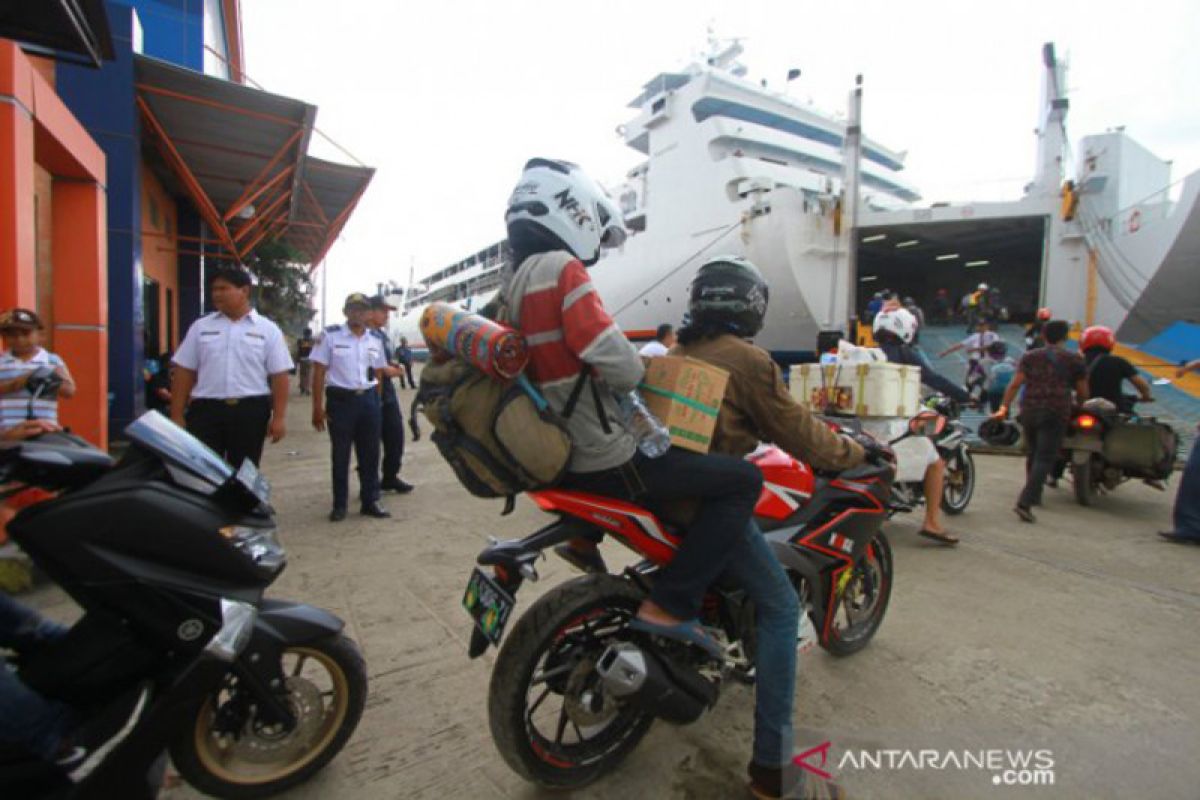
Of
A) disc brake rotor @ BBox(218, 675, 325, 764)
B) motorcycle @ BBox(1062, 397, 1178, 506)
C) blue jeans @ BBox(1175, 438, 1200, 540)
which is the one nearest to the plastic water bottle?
disc brake rotor @ BBox(218, 675, 325, 764)

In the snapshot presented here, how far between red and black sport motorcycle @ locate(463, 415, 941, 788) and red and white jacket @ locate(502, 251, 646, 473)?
19 cm

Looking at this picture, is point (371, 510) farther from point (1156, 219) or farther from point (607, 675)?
point (1156, 219)

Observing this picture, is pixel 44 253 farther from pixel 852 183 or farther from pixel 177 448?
pixel 852 183

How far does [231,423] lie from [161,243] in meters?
9.70

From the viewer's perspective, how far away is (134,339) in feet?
23.8

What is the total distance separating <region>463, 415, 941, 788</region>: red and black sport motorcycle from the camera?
1757 mm

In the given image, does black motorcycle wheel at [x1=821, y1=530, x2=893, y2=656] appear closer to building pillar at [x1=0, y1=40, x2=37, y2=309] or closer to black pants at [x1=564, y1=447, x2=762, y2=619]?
black pants at [x1=564, y1=447, x2=762, y2=619]

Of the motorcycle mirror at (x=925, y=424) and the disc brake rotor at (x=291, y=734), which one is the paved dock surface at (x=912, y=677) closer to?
the disc brake rotor at (x=291, y=734)

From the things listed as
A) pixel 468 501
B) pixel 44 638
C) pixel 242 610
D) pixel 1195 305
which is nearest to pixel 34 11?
pixel 44 638

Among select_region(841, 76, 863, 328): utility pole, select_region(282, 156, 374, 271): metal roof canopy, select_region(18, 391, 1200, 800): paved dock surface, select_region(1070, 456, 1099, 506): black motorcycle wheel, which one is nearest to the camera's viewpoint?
select_region(18, 391, 1200, 800): paved dock surface

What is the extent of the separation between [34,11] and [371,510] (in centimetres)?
356

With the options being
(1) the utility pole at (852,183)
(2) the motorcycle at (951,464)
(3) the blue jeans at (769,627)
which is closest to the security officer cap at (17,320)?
(3) the blue jeans at (769,627)

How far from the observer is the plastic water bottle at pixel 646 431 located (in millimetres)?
1802

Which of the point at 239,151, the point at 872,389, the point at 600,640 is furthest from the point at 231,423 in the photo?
the point at 239,151
